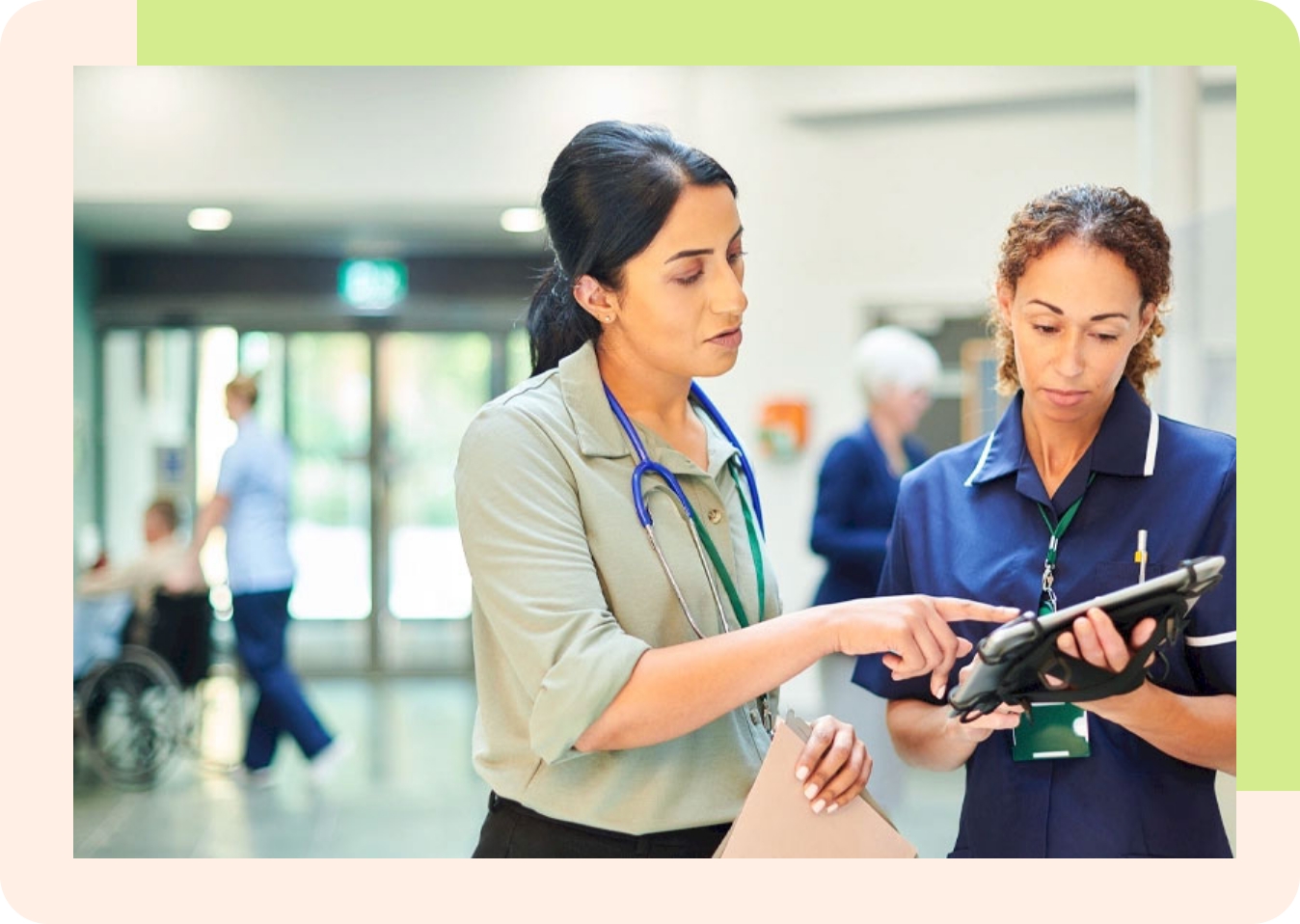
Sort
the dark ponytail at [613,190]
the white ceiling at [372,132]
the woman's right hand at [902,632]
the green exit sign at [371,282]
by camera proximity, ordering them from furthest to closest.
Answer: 1. the green exit sign at [371,282]
2. the white ceiling at [372,132]
3. the dark ponytail at [613,190]
4. the woman's right hand at [902,632]

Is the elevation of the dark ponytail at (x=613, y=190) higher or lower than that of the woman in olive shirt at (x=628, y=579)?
higher

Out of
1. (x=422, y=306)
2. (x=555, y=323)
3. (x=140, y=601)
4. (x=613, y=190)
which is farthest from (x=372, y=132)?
(x=613, y=190)

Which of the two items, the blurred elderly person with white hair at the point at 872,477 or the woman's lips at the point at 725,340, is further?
the blurred elderly person with white hair at the point at 872,477

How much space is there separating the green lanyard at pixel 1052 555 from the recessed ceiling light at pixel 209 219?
17.0 ft

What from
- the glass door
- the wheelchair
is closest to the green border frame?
the wheelchair

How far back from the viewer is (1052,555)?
1742 millimetres

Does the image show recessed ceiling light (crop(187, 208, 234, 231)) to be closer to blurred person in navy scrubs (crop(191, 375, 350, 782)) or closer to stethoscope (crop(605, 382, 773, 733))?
blurred person in navy scrubs (crop(191, 375, 350, 782))

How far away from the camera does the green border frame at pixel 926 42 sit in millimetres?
1939

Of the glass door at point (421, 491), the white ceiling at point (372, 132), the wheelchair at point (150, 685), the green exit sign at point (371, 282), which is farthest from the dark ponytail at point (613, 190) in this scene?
the green exit sign at point (371, 282)

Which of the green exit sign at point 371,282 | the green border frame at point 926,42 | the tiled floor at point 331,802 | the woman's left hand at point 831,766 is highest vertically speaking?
the green exit sign at point 371,282

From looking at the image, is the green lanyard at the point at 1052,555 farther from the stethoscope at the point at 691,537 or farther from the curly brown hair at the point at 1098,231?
the stethoscope at the point at 691,537
